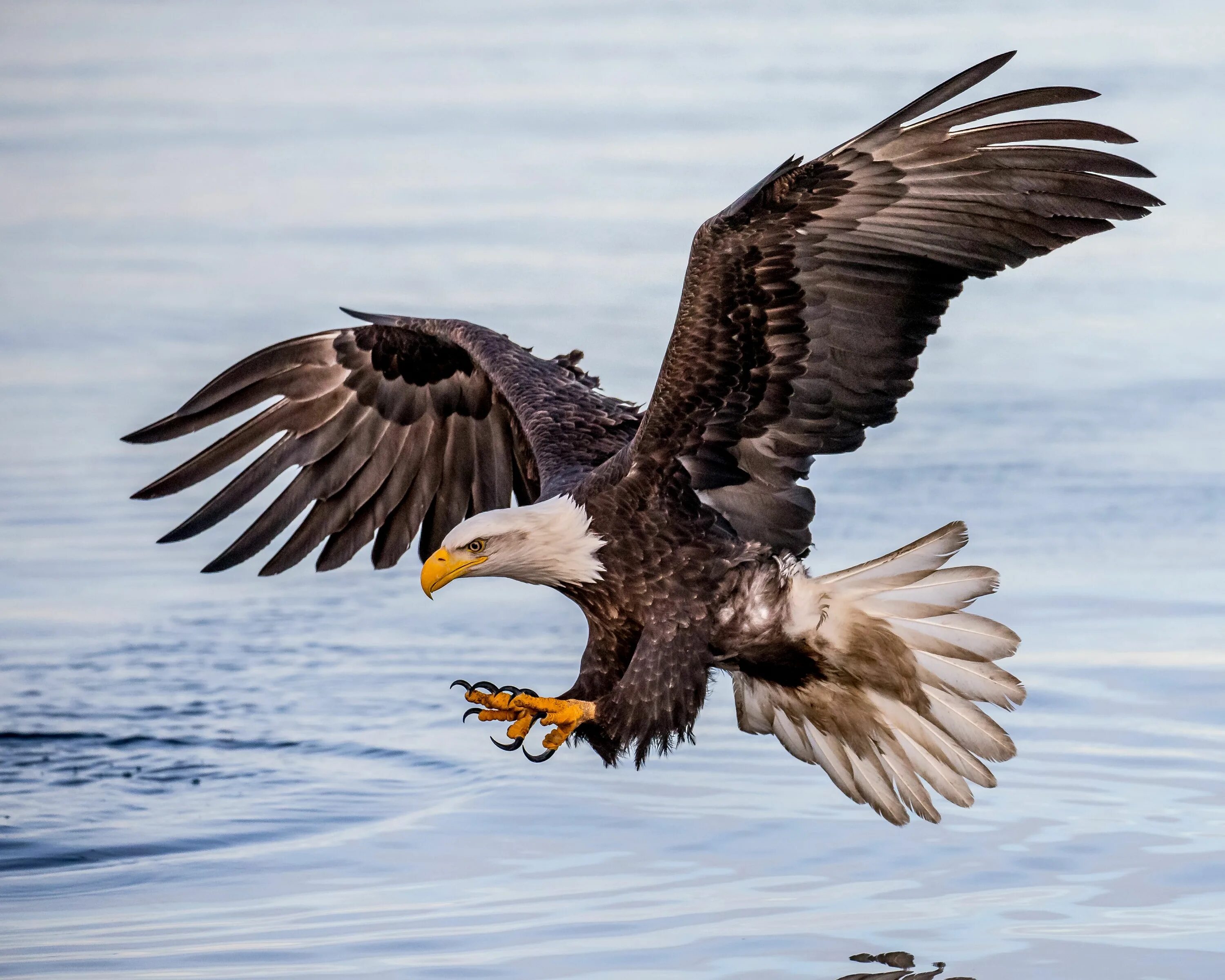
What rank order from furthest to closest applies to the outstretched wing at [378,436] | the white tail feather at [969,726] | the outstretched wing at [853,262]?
the outstretched wing at [378,436] < the white tail feather at [969,726] < the outstretched wing at [853,262]

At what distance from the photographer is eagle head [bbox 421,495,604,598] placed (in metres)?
5.27

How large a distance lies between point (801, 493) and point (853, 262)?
0.67 m

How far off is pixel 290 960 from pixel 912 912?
1408 mm

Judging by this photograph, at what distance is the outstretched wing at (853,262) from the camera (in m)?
4.97

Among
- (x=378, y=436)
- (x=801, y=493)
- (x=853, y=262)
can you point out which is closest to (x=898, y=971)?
(x=801, y=493)

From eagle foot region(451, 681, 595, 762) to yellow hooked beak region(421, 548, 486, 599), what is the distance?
244 mm

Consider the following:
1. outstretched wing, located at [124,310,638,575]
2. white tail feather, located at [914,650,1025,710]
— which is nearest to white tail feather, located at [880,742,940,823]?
white tail feather, located at [914,650,1025,710]

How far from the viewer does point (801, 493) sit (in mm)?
5535

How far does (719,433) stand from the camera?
5352mm

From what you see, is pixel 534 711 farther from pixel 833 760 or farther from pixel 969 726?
pixel 969 726

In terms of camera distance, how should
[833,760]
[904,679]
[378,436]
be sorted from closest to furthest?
[904,679], [833,760], [378,436]

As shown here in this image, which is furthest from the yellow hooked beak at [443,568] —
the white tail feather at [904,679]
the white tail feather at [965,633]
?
the white tail feather at [965,633]

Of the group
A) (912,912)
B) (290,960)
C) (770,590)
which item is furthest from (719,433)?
(290,960)

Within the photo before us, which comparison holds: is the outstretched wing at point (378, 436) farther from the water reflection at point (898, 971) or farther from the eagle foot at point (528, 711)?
the water reflection at point (898, 971)
